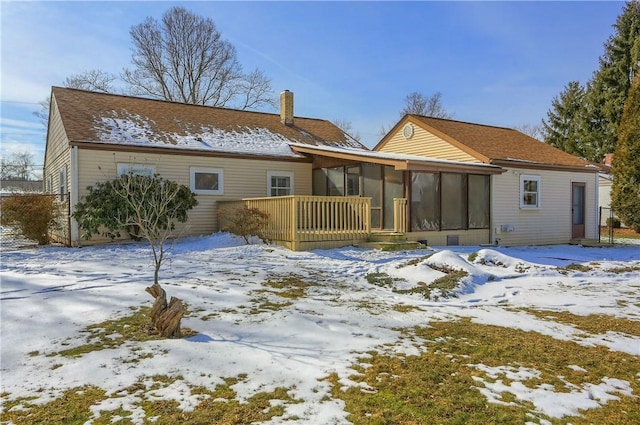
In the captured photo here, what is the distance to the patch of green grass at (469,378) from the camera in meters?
3.03

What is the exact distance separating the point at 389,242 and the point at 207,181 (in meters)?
6.81

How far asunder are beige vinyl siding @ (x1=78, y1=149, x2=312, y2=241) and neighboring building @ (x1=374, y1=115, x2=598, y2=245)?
196 inches

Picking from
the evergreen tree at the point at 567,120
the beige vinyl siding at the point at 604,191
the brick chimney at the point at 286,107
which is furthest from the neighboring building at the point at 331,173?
the evergreen tree at the point at 567,120

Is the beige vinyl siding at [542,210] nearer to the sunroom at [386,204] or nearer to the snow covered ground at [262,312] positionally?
the sunroom at [386,204]

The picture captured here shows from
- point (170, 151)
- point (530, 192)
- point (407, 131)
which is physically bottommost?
point (530, 192)

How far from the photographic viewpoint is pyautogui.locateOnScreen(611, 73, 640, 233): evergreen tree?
19422 mm

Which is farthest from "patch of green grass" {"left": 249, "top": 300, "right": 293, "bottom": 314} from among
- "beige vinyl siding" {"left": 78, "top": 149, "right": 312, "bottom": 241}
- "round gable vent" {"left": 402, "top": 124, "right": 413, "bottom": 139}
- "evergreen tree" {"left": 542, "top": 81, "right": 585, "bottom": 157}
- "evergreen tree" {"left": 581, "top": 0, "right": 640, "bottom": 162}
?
"evergreen tree" {"left": 542, "top": 81, "right": 585, "bottom": 157}

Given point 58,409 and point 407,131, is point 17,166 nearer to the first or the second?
point 407,131

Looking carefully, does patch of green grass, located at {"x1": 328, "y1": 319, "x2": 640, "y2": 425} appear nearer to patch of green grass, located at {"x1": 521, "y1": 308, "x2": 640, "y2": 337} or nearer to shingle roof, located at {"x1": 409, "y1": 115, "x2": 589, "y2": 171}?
patch of green grass, located at {"x1": 521, "y1": 308, "x2": 640, "y2": 337}

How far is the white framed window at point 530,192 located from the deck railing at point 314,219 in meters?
6.81

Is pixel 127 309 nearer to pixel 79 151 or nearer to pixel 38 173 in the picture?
pixel 79 151

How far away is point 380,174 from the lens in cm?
1392

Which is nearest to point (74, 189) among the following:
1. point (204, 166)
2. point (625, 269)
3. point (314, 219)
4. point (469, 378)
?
point (204, 166)

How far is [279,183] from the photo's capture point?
16.6 metres
